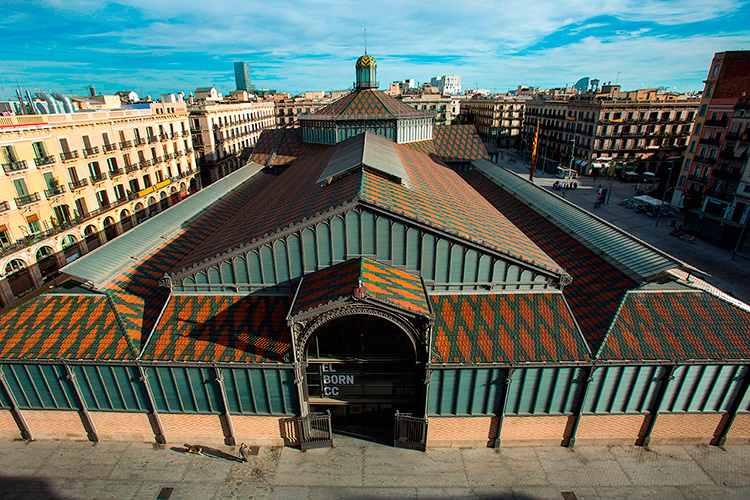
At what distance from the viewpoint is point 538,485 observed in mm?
20656

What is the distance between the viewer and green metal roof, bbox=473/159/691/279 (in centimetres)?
2300

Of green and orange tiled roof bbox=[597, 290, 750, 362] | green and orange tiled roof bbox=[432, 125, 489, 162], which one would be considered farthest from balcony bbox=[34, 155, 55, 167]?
green and orange tiled roof bbox=[597, 290, 750, 362]

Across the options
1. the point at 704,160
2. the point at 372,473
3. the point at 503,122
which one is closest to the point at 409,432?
the point at 372,473

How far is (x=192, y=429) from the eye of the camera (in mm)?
23203

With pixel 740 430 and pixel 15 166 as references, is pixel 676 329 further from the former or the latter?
pixel 15 166

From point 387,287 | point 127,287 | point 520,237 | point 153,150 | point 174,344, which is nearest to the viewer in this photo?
point 387,287

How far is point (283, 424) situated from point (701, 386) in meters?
24.6

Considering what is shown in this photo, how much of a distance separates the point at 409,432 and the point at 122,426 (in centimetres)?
1809

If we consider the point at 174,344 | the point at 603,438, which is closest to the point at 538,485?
the point at 603,438

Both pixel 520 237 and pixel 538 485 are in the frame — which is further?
pixel 520 237

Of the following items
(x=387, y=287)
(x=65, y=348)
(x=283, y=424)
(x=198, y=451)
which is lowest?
(x=198, y=451)

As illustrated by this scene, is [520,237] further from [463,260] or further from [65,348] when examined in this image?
[65,348]

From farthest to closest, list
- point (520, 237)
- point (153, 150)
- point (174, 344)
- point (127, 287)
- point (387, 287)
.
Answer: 1. point (153, 150)
2. point (520, 237)
3. point (127, 287)
4. point (174, 344)
5. point (387, 287)

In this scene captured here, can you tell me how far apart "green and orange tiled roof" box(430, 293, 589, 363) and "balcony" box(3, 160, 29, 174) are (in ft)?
150
